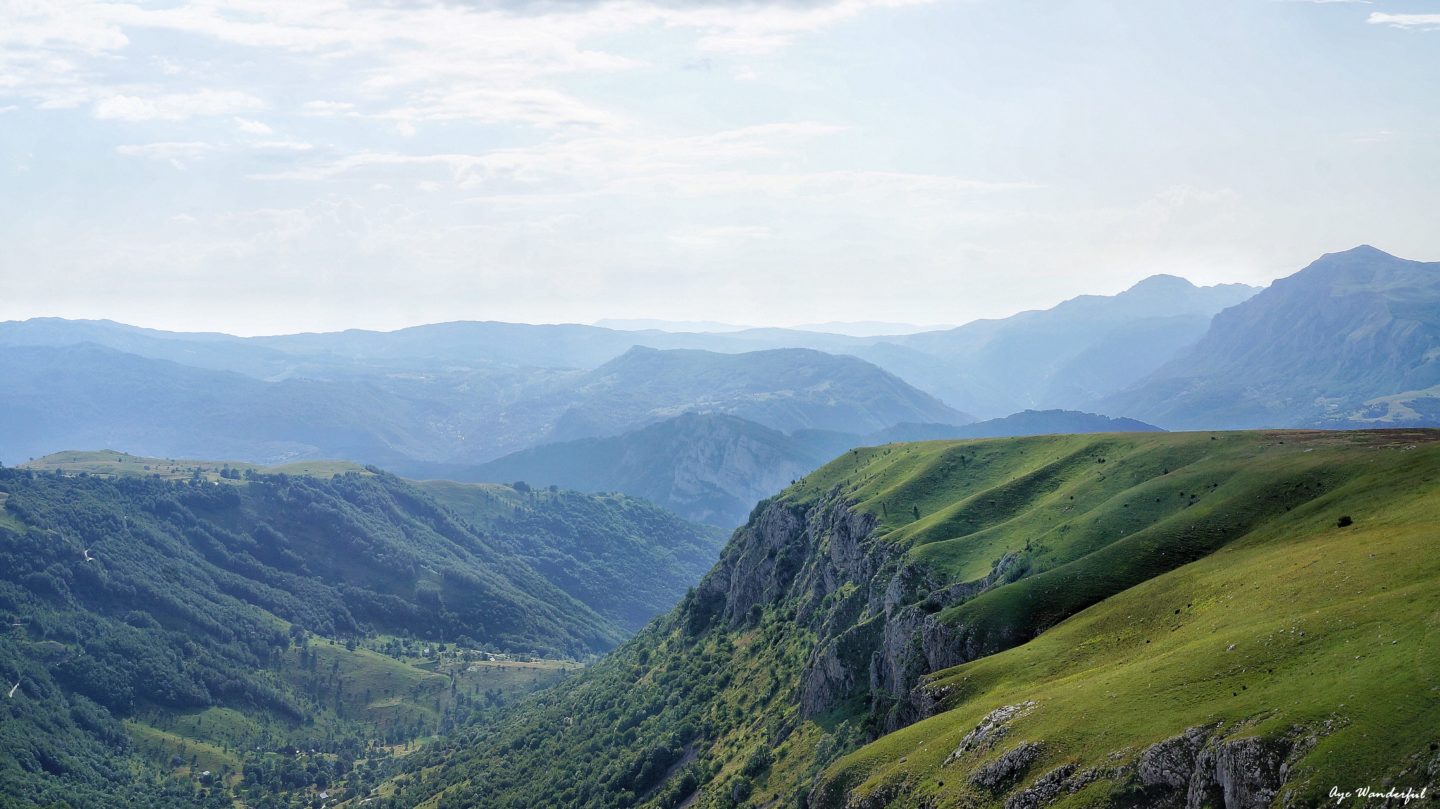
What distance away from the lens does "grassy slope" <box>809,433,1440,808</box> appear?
195 ft

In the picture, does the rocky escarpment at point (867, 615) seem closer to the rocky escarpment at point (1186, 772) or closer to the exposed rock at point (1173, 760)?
the rocky escarpment at point (1186, 772)

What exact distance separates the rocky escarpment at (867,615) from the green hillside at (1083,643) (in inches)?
15.2

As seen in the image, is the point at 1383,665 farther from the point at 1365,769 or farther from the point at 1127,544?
the point at 1127,544

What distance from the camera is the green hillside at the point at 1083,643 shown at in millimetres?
60844

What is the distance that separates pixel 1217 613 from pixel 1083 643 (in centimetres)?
1236

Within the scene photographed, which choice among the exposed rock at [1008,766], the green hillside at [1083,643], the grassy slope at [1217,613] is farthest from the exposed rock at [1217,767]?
the exposed rock at [1008,766]

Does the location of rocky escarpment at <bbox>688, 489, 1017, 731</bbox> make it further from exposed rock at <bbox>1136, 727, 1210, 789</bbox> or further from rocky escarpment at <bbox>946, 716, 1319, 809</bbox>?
exposed rock at <bbox>1136, 727, 1210, 789</bbox>

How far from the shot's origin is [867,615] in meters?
136

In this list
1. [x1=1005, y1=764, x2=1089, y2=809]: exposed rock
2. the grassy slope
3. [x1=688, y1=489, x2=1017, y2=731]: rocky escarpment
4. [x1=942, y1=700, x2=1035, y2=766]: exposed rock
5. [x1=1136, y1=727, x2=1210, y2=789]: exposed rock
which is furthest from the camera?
[x1=688, y1=489, x2=1017, y2=731]: rocky escarpment

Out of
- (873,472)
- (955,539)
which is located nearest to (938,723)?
(955,539)

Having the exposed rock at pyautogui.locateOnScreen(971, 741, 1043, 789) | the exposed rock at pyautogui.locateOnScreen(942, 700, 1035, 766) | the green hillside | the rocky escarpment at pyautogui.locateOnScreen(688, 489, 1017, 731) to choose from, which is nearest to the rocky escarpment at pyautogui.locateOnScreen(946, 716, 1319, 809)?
the exposed rock at pyautogui.locateOnScreen(971, 741, 1043, 789)

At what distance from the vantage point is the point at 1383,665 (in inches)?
2351

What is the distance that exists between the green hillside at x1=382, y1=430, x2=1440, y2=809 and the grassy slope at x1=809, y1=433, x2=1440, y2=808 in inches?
9.3

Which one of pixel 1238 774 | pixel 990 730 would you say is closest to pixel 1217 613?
pixel 990 730
